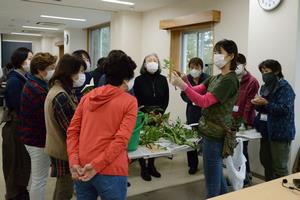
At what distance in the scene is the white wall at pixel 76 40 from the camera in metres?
10.0

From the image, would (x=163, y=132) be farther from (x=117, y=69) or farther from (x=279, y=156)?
(x=117, y=69)

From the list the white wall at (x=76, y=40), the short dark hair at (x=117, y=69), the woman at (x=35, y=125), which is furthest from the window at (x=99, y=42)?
the short dark hair at (x=117, y=69)

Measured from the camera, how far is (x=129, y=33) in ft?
22.8

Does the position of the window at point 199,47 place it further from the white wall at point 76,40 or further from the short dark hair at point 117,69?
the white wall at point 76,40

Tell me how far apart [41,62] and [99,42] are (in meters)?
7.58

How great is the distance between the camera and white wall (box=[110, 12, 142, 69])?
691 centimetres

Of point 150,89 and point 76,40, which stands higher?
point 76,40

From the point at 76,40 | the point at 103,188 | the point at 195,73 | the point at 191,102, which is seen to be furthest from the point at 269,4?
the point at 76,40

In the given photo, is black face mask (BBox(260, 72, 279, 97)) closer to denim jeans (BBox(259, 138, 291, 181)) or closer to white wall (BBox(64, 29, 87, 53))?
denim jeans (BBox(259, 138, 291, 181))

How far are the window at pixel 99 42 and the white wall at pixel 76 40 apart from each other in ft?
1.02

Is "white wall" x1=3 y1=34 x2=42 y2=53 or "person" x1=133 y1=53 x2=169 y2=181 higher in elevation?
"white wall" x1=3 y1=34 x2=42 y2=53

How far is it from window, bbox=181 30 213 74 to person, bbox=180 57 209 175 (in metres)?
1.35

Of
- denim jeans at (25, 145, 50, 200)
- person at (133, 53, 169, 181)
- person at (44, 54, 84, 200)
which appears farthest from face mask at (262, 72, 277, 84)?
denim jeans at (25, 145, 50, 200)

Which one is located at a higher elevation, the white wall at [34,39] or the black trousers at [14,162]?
the white wall at [34,39]
